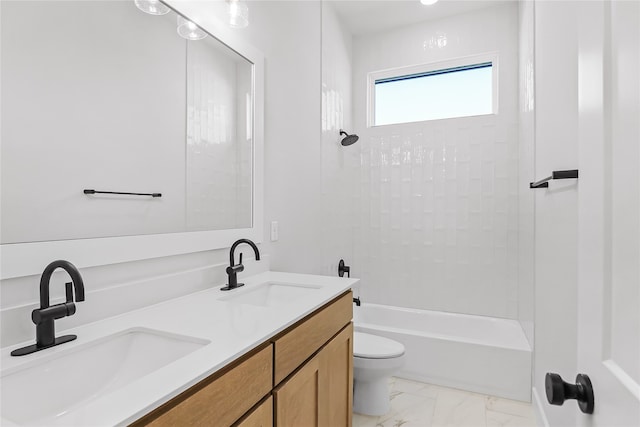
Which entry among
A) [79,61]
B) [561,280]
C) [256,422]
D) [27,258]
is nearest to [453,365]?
[561,280]

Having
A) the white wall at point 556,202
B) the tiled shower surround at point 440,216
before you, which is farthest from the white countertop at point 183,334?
the tiled shower surround at point 440,216

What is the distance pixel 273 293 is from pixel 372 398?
1.02 metres

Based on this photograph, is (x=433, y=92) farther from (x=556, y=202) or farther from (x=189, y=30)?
(x=189, y=30)

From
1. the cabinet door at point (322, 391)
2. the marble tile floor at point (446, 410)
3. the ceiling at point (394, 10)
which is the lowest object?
the marble tile floor at point (446, 410)

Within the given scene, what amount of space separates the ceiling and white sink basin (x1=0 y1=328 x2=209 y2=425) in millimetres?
2838

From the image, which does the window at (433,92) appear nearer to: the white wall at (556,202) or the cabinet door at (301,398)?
the white wall at (556,202)

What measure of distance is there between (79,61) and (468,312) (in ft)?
9.94

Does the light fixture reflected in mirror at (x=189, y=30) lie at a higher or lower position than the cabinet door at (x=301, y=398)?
higher

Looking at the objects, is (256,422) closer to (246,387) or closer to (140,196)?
(246,387)

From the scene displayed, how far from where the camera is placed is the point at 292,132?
7.36 ft

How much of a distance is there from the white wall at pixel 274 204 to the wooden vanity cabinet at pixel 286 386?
1.72 ft

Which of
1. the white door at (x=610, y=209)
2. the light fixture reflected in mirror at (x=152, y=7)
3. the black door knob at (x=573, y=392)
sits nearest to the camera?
the white door at (x=610, y=209)

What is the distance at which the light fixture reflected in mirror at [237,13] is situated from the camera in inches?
63.4

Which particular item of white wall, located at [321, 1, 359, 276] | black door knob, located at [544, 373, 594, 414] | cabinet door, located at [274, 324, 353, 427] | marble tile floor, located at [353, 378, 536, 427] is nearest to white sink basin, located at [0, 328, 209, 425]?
cabinet door, located at [274, 324, 353, 427]
